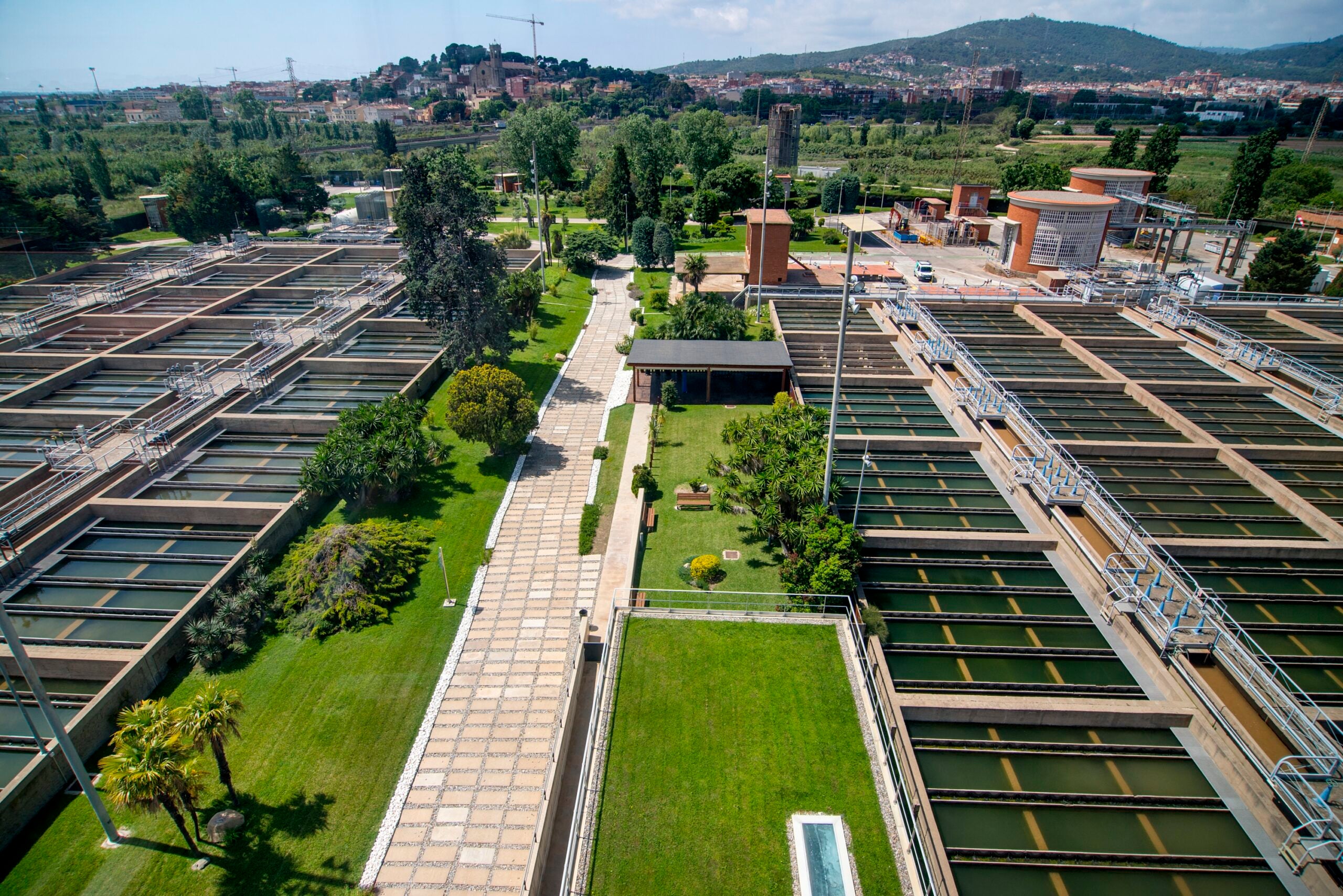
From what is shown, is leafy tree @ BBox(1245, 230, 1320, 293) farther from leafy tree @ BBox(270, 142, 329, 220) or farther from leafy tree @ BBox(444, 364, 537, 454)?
leafy tree @ BBox(270, 142, 329, 220)

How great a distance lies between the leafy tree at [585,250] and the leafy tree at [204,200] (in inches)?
1487

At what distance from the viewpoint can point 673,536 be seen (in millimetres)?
27781

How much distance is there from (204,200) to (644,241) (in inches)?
1851

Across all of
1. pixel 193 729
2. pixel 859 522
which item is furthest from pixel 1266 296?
pixel 193 729

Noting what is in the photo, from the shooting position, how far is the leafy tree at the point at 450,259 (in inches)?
1442

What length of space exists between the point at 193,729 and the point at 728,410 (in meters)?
27.7

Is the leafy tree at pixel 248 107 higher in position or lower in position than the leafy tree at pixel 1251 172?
higher

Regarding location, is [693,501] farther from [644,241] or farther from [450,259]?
[644,241]

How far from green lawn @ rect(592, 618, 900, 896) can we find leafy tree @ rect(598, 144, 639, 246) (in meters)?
56.6

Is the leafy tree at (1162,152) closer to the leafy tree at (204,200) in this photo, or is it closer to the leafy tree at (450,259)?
the leafy tree at (450,259)

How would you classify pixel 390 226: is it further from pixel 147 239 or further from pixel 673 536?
pixel 673 536

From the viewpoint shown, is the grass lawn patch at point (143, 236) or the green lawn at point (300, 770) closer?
the green lawn at point (300, 770)

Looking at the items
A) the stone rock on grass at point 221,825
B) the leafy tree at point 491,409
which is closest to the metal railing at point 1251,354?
the leafy tree at point 491,409

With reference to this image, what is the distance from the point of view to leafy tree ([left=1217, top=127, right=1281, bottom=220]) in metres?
63.0
